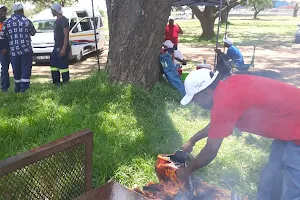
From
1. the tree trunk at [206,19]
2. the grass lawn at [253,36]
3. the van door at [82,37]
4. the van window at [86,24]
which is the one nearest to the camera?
the van door at [82,37]

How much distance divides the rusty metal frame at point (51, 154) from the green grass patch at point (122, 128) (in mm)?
781

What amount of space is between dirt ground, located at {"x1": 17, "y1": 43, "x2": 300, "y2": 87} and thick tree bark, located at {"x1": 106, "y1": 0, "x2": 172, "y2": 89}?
2.85 meters

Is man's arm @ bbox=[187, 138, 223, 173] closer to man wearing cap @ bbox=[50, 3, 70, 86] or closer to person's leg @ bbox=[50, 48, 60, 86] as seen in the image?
man wearing cap @ bbox=[50, 3, 70, 86]

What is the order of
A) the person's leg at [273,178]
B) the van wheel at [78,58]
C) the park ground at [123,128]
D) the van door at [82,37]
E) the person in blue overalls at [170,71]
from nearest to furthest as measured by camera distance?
the person's leg at [273,178], the park ground at [123,128], the person in blue overalls at [170,71], the van door at [82,37], the van wheel at [78,58]

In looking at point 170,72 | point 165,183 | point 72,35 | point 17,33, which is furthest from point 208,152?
point 72,35

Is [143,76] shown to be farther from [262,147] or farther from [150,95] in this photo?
[262,147]

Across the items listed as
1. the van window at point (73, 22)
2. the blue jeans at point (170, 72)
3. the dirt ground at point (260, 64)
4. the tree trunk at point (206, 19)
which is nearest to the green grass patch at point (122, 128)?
the blue jeans at point (170, 72)

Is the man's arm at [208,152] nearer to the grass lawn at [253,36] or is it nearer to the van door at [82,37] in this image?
the van door at [82,37]

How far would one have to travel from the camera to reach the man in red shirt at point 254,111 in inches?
81.5

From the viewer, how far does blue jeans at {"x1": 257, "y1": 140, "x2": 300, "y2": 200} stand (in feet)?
7.07

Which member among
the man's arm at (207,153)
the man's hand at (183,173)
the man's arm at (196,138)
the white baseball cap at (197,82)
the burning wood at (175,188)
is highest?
the white baseball cap at (197,82)

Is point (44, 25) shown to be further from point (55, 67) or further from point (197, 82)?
point (197, 82)

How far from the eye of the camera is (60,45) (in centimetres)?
628

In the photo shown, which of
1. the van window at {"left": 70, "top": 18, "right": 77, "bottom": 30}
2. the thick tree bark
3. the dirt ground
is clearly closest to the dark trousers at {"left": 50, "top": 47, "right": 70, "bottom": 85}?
the thick tree bark
